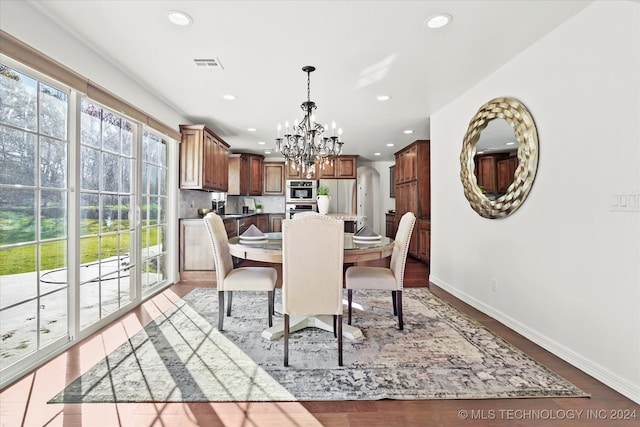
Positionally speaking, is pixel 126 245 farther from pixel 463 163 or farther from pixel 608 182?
pixel 608 182

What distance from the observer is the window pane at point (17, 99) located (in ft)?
5.93

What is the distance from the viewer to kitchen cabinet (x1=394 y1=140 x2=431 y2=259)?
5.46 m

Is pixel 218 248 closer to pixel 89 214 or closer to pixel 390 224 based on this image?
pixel 89 214

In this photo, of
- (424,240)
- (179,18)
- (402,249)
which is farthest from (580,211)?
(424,240)

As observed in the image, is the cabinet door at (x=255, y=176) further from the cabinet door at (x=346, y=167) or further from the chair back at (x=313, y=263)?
the chair back at (x=313, y=263)

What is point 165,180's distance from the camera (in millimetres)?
4074

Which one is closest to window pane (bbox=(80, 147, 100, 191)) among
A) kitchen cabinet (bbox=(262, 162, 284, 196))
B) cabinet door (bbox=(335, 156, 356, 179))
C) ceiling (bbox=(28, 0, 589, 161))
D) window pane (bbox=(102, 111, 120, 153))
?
window pane (bbox=(102, 111, 120, 153))

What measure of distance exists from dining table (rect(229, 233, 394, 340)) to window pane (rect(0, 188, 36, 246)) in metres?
1.28

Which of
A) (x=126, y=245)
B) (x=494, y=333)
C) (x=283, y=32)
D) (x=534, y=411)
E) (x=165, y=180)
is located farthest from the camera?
(x=165, y=180)

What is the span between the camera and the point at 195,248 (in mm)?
4305

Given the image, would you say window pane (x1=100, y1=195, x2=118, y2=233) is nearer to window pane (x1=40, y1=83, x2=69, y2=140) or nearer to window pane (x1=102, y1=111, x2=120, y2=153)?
window pane (x1=102, y1=111, x2=120, y2=153)

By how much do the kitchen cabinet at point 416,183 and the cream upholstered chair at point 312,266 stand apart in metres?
3.83

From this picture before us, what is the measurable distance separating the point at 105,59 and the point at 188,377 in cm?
263

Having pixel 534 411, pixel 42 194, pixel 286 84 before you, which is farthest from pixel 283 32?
pixel 534 411
